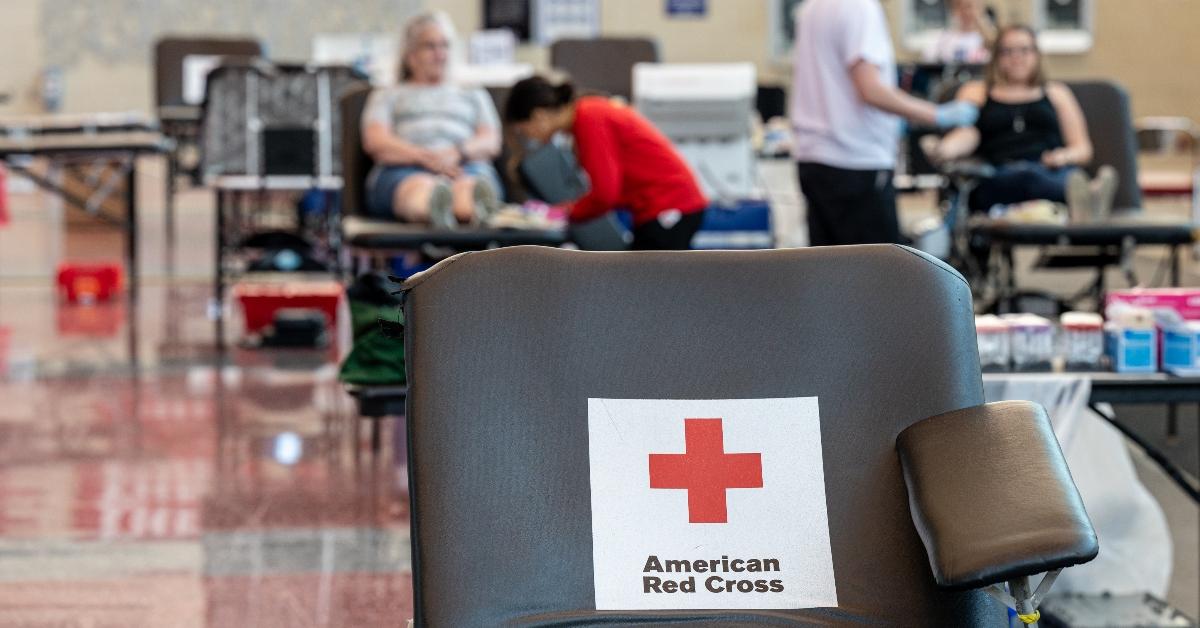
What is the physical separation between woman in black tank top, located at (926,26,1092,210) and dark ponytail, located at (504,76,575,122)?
2130mm

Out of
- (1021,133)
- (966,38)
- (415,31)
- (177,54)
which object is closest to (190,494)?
(415,31)

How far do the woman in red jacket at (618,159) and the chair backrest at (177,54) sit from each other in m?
5.79

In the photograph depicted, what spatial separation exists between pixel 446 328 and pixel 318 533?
173 cm

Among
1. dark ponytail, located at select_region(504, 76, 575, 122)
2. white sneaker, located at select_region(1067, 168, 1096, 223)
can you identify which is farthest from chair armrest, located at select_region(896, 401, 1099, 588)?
white sneaker, located at select_region(1067, 168, 1096, 223)

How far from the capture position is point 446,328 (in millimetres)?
1778

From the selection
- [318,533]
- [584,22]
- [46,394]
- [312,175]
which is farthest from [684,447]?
[584,22]

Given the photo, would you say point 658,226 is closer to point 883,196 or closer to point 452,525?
point 883,196

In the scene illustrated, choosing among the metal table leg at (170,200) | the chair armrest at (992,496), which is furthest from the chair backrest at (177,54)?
the chair armrest at (992,496)

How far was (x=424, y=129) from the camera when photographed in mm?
5672

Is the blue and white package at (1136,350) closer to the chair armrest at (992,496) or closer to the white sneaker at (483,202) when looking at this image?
the chair armrest at (992,496)

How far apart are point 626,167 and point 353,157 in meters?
1.07

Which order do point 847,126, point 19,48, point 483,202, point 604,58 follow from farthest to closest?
point 19,48, point 604,58, point 483,202, point 847,126

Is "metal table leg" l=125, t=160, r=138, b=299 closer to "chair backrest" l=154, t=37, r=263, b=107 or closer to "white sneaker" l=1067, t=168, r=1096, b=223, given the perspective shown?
"chair backrest" l=154, t=37, r=263, b=107

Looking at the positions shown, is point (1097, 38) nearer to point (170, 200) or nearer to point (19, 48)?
point (170, 200)
